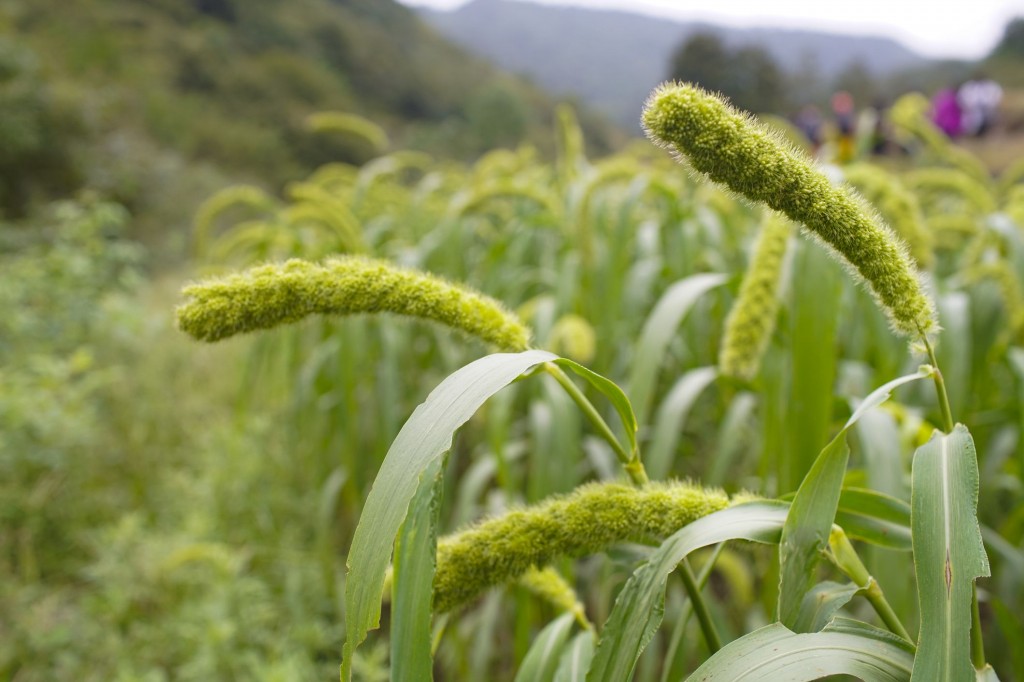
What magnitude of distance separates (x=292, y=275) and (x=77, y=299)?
3.96m

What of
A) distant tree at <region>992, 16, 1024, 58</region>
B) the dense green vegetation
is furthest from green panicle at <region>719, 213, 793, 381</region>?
distant tree at <region>992, 16, 1024, 58</region>

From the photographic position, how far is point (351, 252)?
232 centimetres

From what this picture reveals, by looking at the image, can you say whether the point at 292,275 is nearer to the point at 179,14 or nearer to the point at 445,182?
the point at 445,182

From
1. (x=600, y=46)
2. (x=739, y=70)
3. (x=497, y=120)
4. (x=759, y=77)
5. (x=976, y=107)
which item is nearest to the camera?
(x=976, y=107)

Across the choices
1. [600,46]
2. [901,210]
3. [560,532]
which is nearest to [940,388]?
[560,532]

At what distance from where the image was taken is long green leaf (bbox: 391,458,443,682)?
530mm

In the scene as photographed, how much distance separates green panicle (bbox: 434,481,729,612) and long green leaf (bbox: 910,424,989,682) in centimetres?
16

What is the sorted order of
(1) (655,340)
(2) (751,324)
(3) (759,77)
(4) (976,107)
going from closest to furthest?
(2) (751,324), (1) (655,340), (4) (976,107), (3) (759,77)

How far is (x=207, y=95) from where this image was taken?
16.6 meters

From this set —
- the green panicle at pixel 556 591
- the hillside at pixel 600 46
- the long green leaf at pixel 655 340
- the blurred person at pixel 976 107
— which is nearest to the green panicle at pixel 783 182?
the green panicle at pixel 556 591

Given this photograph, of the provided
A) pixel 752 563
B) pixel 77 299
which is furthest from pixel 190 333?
pixel 77 299

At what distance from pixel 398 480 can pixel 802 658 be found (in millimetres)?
352

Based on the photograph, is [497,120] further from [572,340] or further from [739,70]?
[572,340]

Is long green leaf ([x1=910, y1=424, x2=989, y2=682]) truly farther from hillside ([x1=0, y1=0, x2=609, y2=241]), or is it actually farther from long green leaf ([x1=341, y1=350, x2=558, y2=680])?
hillside ([x1=0, y1=0, x2=609, y2=241])
